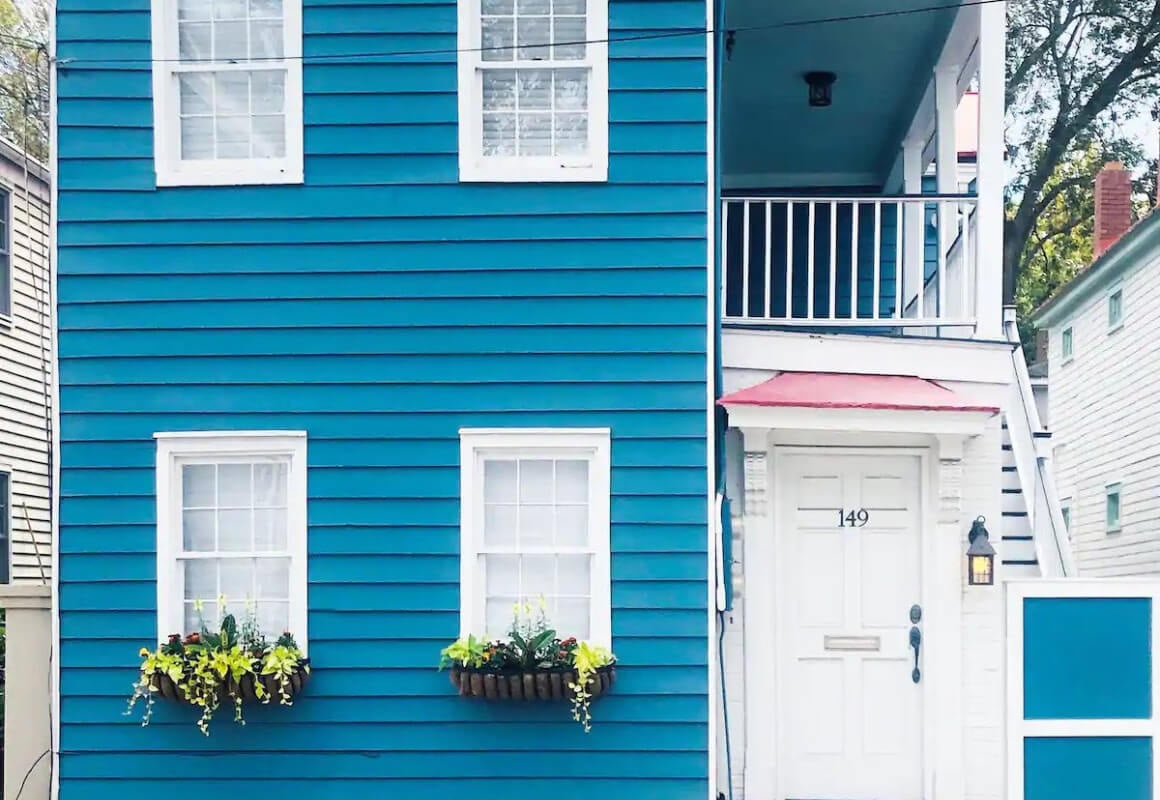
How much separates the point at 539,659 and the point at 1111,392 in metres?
11.3

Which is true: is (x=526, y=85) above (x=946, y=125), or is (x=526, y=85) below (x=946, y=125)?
below

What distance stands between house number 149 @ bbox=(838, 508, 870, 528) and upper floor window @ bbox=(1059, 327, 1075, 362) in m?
11.3

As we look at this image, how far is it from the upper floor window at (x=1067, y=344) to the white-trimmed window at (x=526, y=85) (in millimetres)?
12259

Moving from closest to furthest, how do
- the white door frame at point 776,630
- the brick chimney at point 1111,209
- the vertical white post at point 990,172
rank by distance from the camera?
1. the white door frame at point 776,630
2. the vertical white post at point 990,172
3. the brick chimney at point 1111,209

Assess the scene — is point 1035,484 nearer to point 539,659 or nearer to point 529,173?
point 539,659

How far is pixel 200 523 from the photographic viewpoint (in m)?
7.44

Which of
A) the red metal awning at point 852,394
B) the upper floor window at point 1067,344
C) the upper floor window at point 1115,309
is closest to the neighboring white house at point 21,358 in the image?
the red metal awning at point 852,394

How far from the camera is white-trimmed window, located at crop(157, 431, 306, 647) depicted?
7336 millimetres

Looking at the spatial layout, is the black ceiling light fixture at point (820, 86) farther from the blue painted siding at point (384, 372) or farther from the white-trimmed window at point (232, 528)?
the white-trimmed window at point (232, 528)

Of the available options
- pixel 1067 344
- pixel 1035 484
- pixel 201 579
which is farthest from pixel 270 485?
pixel 1067 344

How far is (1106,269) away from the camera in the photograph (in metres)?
15.8

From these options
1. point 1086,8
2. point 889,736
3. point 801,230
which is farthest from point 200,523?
point 1086,8

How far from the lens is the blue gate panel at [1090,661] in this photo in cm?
742

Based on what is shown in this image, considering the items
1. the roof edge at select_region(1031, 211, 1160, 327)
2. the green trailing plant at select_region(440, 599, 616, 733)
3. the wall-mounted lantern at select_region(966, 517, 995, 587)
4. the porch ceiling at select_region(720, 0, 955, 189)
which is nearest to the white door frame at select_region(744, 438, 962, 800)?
the wall-mounted lantern at select_region(966, 517, 995, 587)
